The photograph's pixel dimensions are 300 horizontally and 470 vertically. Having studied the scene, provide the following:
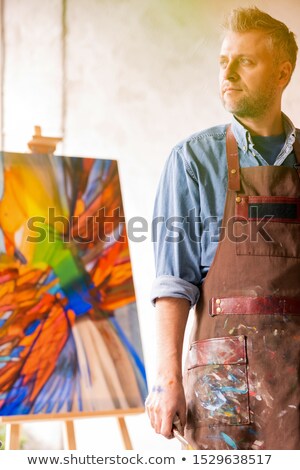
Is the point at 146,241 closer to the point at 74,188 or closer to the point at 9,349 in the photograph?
the point at 74,188

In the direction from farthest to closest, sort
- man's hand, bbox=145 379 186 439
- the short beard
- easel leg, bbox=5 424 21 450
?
easel leg, bbox=5 424 21 450
the short beard
man's hand, bbox=145 379 186 439

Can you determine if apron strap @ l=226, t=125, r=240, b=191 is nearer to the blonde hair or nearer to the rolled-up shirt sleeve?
the rolled-up shirt sleeve

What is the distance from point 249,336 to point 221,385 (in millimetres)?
130

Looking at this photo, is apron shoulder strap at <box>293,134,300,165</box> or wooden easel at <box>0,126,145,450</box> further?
wooden easel at <box>0,126,145,450</box>

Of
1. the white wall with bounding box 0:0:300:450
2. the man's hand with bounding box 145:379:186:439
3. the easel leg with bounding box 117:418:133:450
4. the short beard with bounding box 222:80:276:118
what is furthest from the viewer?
the white wall with bounding box 0:0:300:450

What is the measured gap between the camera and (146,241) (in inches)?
105

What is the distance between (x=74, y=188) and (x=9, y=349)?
55 cm

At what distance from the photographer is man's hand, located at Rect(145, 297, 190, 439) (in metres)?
1.69

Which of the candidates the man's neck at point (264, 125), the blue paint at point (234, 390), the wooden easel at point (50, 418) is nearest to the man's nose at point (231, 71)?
A: the man's neck at point (264, 125)

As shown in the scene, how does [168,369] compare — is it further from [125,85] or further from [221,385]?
[125,85]

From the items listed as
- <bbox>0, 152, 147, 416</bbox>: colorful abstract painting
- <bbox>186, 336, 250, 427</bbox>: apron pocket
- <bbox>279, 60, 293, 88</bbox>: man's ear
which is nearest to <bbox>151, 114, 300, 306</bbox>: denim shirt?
<bbox>186, 336, 250, 427</bbox>: apron pocket

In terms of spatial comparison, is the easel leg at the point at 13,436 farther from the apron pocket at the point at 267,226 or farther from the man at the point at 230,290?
the apron pocket at the point at 267,226

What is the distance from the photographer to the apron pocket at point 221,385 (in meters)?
1.74

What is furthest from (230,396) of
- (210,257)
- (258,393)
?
(210,257)
